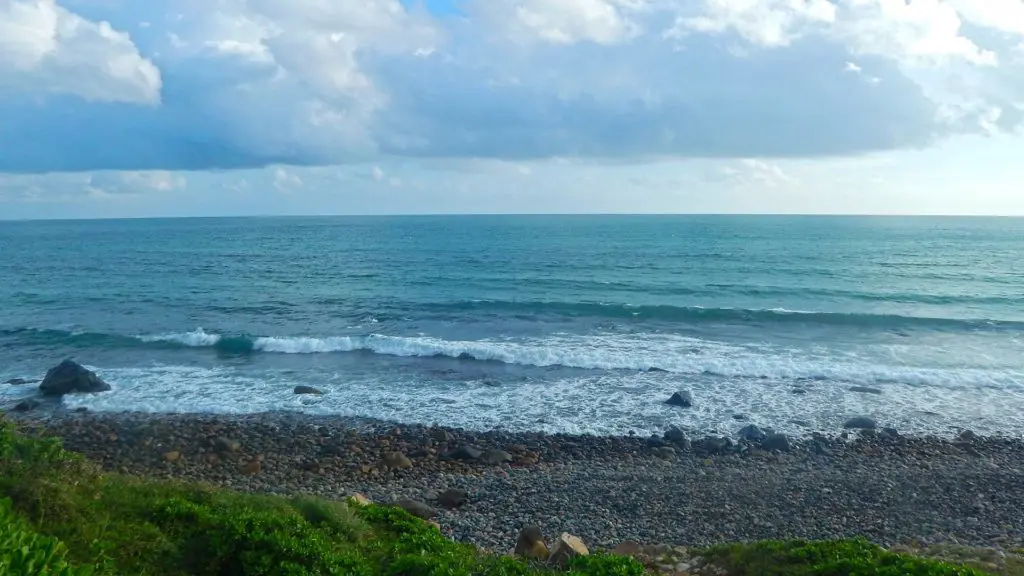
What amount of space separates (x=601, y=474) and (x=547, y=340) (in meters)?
13.2

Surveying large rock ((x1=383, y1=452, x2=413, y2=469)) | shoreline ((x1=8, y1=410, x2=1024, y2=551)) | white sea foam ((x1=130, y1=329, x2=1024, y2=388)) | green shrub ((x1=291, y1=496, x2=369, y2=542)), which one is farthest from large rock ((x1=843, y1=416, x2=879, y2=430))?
green shrub ((x1=291, y1=496, x2=369, y2=542))

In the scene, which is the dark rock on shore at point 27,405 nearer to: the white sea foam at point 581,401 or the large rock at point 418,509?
the white sea foam at point 581,401

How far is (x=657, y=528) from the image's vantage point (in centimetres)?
1209

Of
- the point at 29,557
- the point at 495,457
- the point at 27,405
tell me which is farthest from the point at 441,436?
the point at 29,557

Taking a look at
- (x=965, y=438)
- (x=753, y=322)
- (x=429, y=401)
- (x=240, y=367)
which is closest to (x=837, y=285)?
(x=753, y=322)

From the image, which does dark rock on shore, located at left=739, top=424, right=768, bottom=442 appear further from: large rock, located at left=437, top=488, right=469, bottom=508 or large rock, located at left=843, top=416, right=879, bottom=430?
large rock, located at left=437, top=488, right=469, bottom=508

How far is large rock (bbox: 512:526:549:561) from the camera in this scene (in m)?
9.69

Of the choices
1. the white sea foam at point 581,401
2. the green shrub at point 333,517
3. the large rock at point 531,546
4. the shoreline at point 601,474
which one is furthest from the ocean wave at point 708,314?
the green shrub at point 333,517

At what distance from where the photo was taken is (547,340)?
27.9 metres

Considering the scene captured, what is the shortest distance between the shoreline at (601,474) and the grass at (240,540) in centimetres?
305

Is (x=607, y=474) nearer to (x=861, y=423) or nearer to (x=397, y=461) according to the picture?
(x=397, y=461)

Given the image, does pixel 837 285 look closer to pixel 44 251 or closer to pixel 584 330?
pixel 584 330

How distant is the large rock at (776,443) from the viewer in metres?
16.6

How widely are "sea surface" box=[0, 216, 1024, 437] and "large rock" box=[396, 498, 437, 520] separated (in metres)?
5.65
